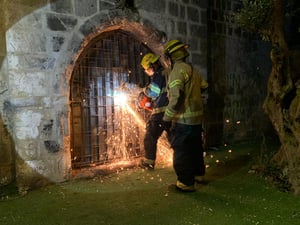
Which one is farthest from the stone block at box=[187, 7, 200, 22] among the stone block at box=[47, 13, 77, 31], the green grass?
the green grass

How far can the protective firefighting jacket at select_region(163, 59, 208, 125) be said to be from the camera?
409 centimetres

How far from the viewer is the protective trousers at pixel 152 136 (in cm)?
523

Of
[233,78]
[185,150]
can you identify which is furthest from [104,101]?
[233,78]

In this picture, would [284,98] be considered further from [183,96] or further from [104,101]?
[104,101]

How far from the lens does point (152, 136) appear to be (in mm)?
5266

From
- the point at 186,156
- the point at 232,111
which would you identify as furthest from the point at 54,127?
the point at 232,111

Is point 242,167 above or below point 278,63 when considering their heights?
below

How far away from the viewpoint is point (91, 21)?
15.5 ft

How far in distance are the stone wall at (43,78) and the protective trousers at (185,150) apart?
1593 millimetres

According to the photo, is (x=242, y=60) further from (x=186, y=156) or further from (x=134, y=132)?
(x=186, y=156)

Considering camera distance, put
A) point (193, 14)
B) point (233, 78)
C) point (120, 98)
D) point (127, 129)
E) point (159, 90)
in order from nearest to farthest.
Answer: point (159, 90)
point (120, 98)
point (127, 129)
point (193, 14)
point (233, 78)

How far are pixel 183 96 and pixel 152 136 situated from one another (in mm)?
1291

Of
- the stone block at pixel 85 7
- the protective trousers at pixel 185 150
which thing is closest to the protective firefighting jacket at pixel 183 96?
the protective trousers at pixel 185 150

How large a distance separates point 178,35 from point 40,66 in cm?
276
